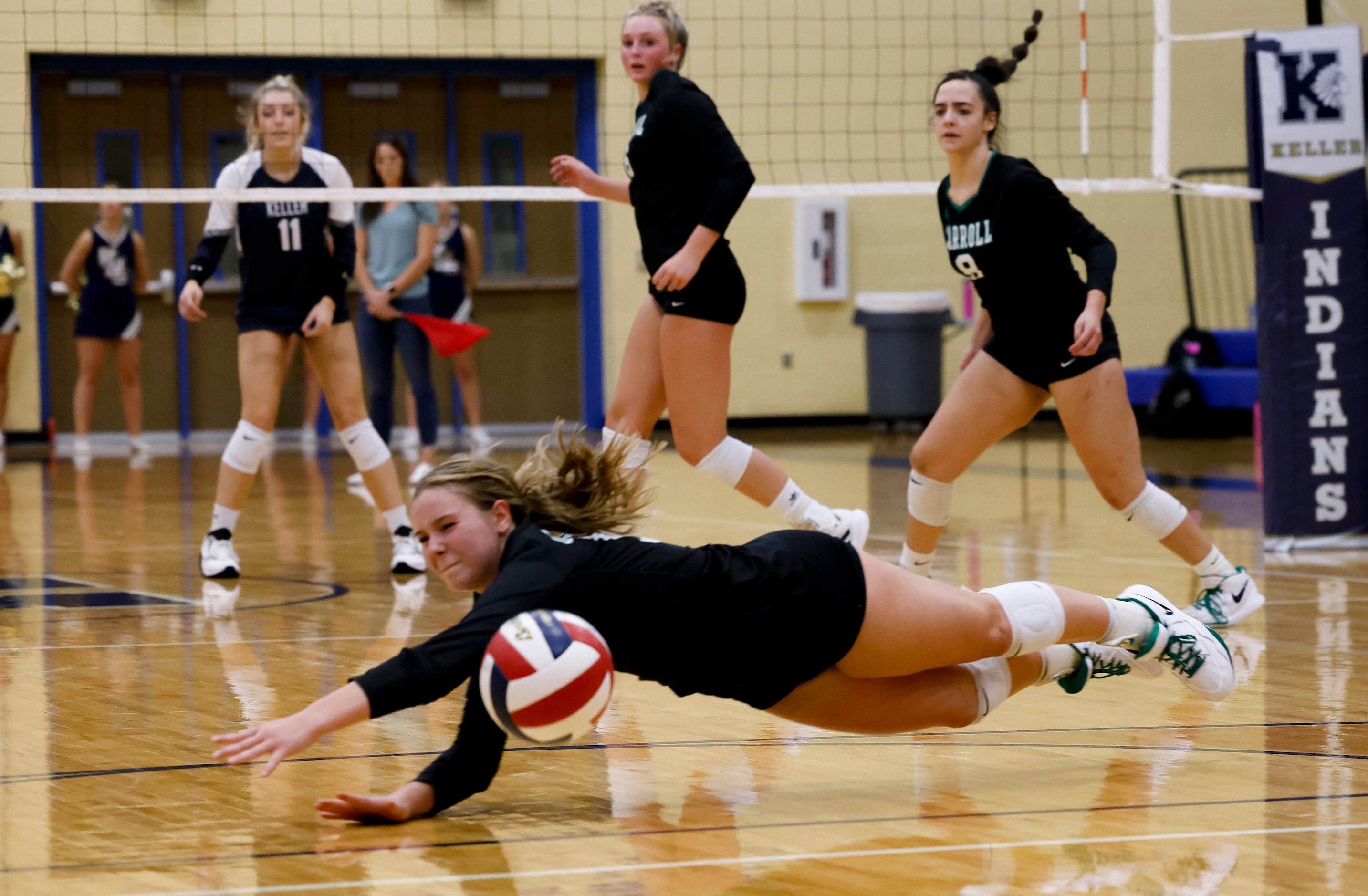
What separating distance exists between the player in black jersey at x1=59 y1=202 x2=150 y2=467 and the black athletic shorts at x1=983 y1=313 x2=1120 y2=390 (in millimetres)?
9202

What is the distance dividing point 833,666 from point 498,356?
38.1ft

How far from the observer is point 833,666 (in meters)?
3.30

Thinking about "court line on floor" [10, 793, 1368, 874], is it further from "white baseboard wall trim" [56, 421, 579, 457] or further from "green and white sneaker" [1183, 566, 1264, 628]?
"white baseboard wall trim" [56, 421, 579, 457]

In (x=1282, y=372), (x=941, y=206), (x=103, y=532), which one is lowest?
(x=103, y=532)

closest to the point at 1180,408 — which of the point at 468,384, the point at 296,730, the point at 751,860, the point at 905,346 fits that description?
the point at 905,346

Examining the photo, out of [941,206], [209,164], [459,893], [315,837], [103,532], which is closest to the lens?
[459,893]

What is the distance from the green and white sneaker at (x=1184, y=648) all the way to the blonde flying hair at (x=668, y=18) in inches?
96.8

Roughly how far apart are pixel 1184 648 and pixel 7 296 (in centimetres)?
1146

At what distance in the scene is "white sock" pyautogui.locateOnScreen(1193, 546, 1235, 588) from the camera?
5.12 m

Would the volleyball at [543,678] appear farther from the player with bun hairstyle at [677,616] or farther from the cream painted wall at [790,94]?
the cream painted wall at [790,94]

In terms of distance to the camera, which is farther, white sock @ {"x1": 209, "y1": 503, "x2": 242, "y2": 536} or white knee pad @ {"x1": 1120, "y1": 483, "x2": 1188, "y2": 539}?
white sock @ {"x1": 209, "y1": 503, "x2": 242, "y2": 536}

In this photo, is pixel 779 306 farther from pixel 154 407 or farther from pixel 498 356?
pixel 154 407

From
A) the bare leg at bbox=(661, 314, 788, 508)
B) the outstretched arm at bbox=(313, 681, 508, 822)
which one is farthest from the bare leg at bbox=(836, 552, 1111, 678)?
the bare leg at bbox=(661, 314, 788, 508)

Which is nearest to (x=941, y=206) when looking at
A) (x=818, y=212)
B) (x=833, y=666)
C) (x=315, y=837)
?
(x=833, y=666)
